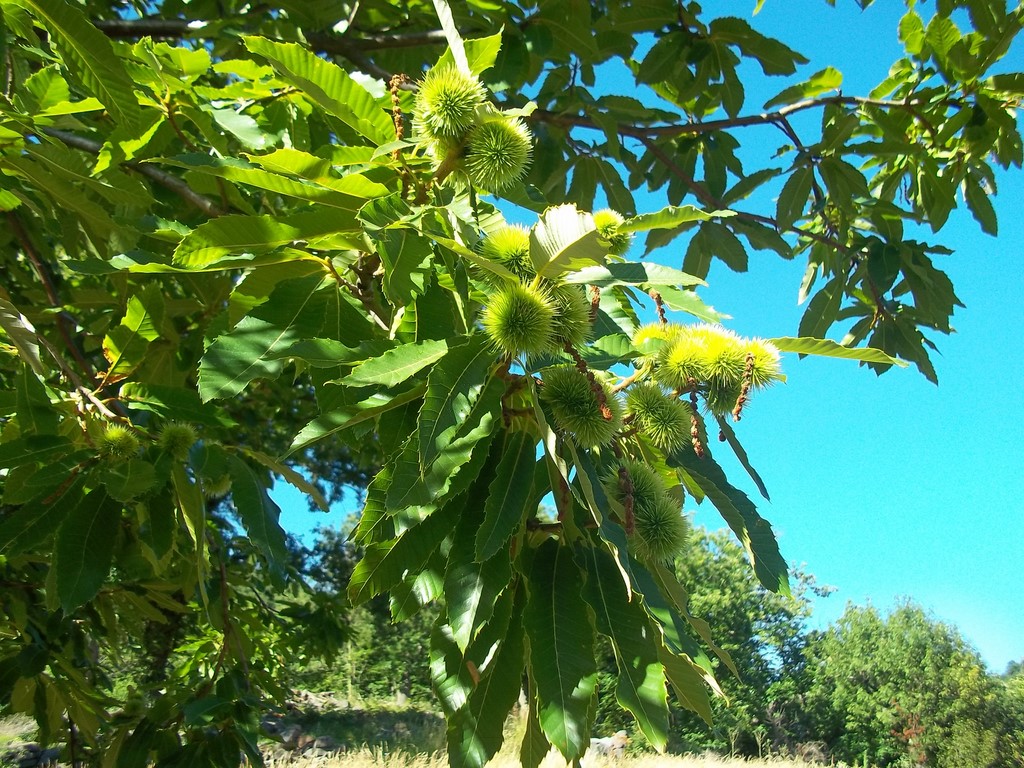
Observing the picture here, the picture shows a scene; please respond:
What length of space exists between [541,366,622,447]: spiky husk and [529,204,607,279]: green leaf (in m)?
0.18

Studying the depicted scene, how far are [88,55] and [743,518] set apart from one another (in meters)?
1.25

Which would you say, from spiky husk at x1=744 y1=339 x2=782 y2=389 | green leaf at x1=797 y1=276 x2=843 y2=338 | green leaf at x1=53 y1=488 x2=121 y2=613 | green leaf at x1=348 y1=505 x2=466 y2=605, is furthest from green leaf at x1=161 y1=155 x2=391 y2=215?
green leaf at x1=797 y1=276 x2=843 y2=338

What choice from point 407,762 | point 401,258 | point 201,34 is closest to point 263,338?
point 401,258

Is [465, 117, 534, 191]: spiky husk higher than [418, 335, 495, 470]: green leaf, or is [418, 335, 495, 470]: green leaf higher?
[465, 117, 534, 191]: spiky husk

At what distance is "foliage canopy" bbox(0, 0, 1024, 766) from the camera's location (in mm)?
1041

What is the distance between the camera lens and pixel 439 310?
45.9 inches

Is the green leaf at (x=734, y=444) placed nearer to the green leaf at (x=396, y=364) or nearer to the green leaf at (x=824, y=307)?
the green leaf at (x=396, y=364)

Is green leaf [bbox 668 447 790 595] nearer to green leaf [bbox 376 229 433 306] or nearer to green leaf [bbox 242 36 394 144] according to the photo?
green leaf [bbox 376 229 433 306]

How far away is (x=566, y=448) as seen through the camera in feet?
3.37

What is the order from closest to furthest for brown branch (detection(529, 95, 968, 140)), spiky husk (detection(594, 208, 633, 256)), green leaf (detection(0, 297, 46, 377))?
spiky husk (detection(594, 208, 633, 256)) → green leaf (detection(0, 297, 46, 377)) → brown branch (detection(529, 95, 968, 140))

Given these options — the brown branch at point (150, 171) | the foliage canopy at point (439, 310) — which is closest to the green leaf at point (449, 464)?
the foliage canopy at point (439, 310)

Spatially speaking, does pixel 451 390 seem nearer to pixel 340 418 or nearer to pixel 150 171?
pixel 340 418

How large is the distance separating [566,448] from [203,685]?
7.23 ft

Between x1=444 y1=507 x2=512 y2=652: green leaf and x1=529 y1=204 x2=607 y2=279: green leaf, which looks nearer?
x1=529 y1=204 x2=607 y2=279: green leaf
